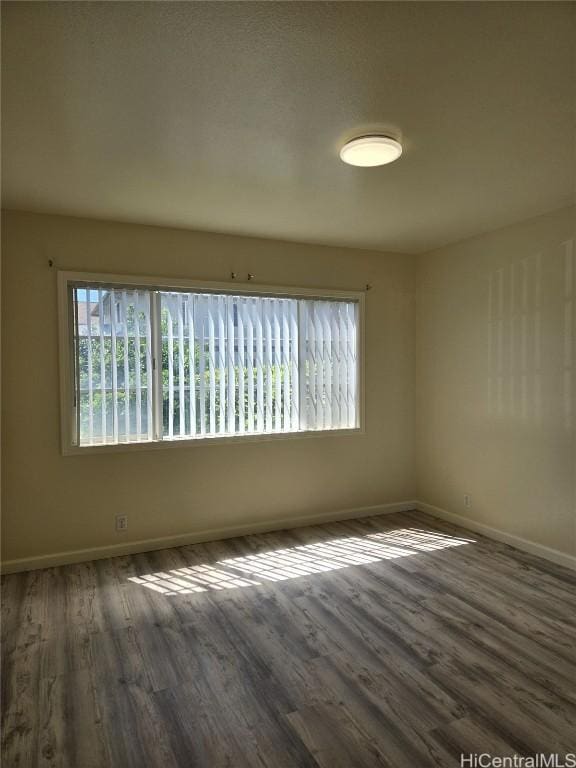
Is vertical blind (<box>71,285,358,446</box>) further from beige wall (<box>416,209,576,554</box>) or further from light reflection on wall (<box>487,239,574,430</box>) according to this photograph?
light reflection on wall (<box>487,239,574,430</box>)

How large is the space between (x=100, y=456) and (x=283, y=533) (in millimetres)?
1699

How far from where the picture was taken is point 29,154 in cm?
248

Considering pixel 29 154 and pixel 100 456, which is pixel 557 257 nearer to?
pixel 29 154

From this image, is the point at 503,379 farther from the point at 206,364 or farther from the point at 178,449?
the point at 178,449

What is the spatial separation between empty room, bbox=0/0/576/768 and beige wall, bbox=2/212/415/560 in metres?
0.02

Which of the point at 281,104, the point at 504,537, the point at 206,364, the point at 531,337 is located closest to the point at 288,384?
the point at 206,364

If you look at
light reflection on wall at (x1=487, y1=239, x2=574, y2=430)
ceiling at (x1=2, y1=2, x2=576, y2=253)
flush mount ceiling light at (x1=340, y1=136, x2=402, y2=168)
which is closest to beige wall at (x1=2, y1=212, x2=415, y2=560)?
ceiling at (x1=2, y1=2, x2=576, y2=253)

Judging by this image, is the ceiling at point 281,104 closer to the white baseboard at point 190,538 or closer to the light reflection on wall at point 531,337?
the light reflection on wall at point 531,337

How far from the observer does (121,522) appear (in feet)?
12.2

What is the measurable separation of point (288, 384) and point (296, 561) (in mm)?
1538

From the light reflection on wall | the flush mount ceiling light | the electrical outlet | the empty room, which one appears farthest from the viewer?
the electrical outlet

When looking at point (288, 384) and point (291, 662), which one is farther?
point (288, 384)

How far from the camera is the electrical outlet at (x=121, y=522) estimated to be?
3.72 metres

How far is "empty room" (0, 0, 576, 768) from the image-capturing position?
178 centimetres
